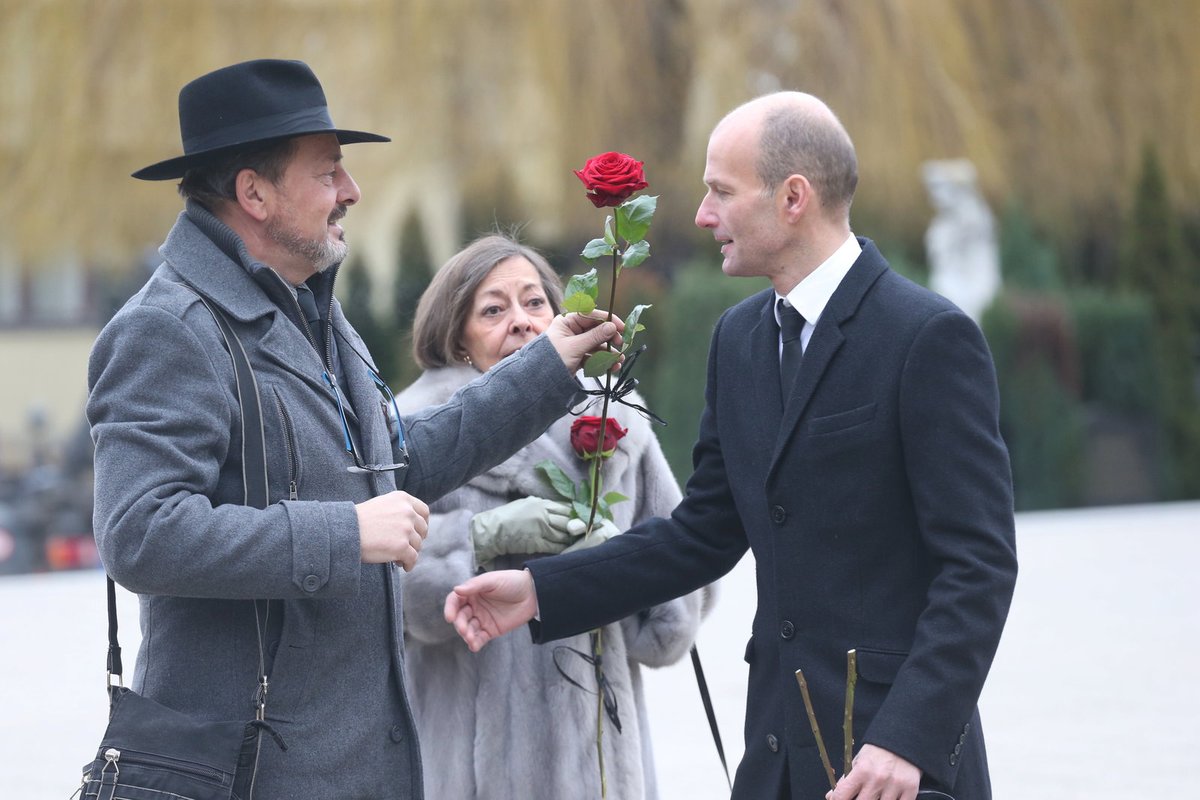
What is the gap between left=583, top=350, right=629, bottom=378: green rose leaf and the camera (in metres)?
2.89

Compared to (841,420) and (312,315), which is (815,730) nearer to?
(841,420)

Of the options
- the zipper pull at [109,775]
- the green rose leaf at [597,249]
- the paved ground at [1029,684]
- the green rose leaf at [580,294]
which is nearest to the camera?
the zipper pull at [109,775]

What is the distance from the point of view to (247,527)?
7.36ft

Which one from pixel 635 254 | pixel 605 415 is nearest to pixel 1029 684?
pixel 605 415

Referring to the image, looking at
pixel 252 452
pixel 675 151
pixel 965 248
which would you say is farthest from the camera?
pixel 965 248

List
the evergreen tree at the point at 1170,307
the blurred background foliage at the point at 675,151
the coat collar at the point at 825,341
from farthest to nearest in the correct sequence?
1. the evergreen tree at the point at 1170,307
2. the blurred background foliage at the point at 675,151
3. the coat collar at the point at 825,341

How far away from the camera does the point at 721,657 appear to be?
7.32 m

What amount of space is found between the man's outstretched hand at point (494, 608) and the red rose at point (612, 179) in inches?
30.3

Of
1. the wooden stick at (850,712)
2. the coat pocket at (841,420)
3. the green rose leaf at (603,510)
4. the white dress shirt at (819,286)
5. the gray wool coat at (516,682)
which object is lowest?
the gray wool coat at (516,682)

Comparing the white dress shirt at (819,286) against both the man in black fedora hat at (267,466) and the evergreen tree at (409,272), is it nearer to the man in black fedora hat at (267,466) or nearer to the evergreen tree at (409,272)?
the man in black fedora hat at (267,466)

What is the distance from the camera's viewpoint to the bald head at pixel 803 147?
253cm

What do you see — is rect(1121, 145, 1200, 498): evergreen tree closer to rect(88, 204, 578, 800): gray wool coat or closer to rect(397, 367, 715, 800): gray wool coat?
rect(397, 367, 715, 800): gray wool coat

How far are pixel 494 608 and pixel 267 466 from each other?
698 millimetres

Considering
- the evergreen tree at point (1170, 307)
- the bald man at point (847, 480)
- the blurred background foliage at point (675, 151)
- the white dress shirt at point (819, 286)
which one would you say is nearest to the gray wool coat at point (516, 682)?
the bald man at point (847, 480)
